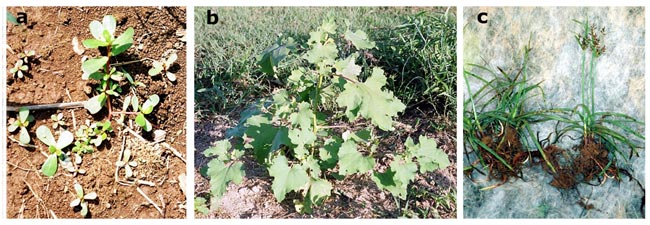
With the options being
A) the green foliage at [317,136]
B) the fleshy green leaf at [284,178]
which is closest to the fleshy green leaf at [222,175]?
the green foliage at [317,136]

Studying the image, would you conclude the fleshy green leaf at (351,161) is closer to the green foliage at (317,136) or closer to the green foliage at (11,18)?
the green foliage at (317,136)

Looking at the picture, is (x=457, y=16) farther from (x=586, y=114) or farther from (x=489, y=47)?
(x=586, y=114)

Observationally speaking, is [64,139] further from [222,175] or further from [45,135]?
[222,175]

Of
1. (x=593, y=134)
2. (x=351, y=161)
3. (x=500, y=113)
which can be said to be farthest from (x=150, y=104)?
(x=593, y=134)

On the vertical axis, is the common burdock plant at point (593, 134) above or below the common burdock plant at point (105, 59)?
below

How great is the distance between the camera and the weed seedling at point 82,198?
2201mm

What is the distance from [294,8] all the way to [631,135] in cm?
124

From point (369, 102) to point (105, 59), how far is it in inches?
35.4

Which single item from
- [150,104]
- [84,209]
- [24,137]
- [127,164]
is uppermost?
[150,104]

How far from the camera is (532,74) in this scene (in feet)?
7.41

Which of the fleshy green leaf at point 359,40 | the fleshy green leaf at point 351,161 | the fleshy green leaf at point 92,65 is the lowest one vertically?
the fleshy green leaf at point 351,161

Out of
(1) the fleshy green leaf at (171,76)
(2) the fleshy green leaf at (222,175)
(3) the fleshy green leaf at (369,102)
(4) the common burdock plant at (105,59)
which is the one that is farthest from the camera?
(1) the fleshy green leaf at (171,76)

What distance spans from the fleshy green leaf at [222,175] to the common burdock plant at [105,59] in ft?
1.47

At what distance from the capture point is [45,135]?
2199 mm
